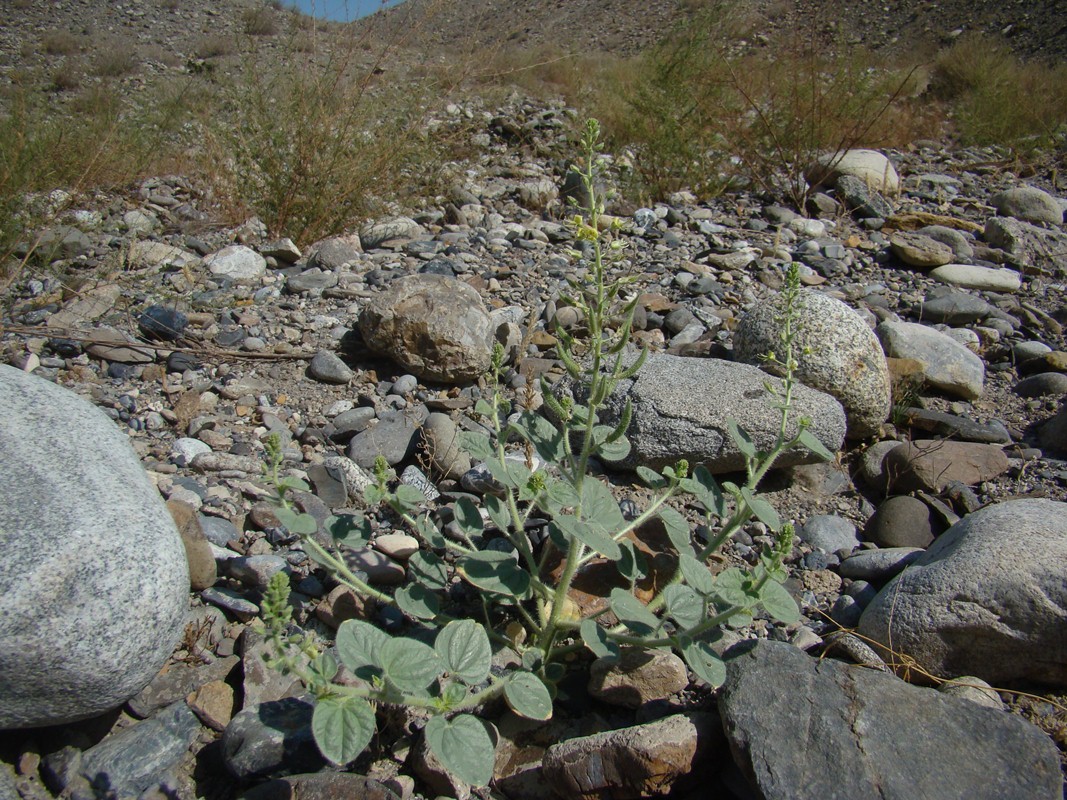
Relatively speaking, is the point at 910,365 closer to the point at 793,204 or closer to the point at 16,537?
the point at 793,204

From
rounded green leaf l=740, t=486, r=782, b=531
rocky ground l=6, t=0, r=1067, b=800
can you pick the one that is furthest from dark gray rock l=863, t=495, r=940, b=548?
rounded green leaf l=740, t=486, r=782, b=531

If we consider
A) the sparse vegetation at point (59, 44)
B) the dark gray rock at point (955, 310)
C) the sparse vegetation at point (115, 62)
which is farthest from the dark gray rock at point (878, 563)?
the sparse vegetation at point (59, 44)

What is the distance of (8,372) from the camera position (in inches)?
85.0

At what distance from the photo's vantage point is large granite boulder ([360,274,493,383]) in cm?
327

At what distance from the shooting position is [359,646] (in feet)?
5.25

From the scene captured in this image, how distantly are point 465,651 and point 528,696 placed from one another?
6.7 inches

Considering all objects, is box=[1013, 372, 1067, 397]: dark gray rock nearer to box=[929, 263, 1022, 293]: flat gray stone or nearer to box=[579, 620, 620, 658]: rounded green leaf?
box=[929, 263, 1022, 293]: flat gray stone

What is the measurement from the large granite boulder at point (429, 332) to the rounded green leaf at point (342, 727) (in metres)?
1.94

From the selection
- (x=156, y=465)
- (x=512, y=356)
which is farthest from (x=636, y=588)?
(x=156, y=465)

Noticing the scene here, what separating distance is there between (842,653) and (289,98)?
14.7 feet

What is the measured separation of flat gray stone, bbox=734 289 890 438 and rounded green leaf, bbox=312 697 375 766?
7.20 feet

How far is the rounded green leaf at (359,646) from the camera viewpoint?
1.57 meters

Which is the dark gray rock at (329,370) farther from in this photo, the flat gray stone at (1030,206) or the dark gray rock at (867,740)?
the flat gray stone at (1030,206)

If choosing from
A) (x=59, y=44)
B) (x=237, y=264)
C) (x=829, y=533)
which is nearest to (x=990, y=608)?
(x=829, y=533)
